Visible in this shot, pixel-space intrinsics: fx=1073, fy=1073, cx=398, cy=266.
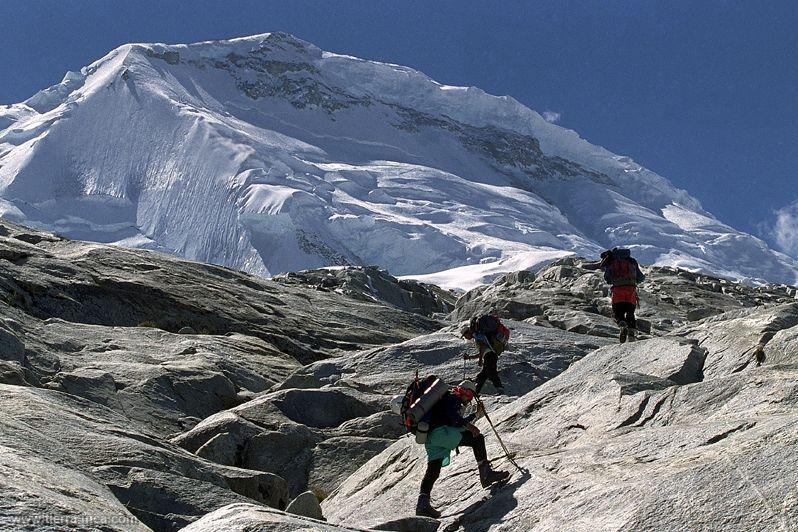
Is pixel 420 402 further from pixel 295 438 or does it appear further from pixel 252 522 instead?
pixel 295 438

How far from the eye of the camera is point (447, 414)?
1075 cm

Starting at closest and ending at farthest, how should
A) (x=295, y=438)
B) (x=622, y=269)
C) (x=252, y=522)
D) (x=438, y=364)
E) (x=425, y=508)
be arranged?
(x=252, y=522)
(x=425, y=508)
(x=295, y=438)
(x=622, y=269)
(x=438, y=364)

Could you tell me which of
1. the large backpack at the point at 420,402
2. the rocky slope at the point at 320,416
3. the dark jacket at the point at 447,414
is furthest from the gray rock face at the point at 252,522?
the dark jacket at the point at 447,414

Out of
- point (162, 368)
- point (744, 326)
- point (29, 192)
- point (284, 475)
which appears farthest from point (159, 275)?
point (29, 192)

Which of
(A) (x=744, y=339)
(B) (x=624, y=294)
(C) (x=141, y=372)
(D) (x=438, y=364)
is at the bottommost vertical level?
(C) (x=141, y=372)

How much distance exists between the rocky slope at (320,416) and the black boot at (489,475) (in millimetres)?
133

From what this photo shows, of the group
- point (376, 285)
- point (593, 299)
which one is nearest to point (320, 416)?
point (593, 299)

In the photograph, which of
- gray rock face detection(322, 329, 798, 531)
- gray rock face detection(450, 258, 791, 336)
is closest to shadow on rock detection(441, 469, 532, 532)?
gray rock face detection(322, 329, 798, 531)

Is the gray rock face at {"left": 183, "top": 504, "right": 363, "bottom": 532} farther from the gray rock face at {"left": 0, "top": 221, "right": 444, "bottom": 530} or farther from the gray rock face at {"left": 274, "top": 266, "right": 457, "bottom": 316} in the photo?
the gray rock face at {"left": 274, "top": 266, "right": 457, "bottom": 316}

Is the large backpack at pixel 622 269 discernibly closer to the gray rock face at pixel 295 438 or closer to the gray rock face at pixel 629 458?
the gray rock face at pixel 629 458

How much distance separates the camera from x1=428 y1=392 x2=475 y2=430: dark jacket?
10680 millimetres

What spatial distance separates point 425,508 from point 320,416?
6455 mm

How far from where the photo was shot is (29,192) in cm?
19812

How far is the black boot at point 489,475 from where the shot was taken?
10.1 m
